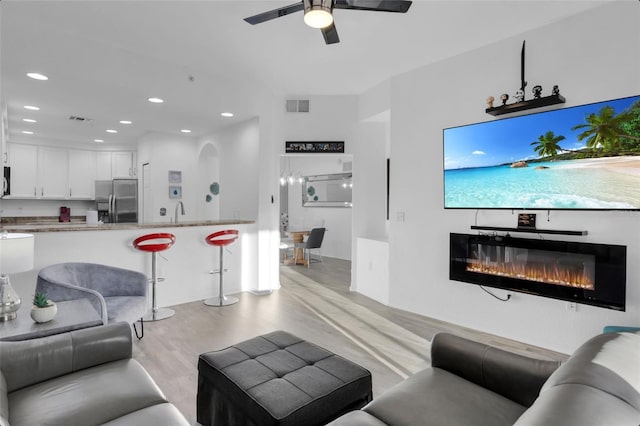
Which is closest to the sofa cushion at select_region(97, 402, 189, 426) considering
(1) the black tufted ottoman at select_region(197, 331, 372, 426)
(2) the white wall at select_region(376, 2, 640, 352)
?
(1) the black tufted ottoman at select_region(197, 331, 372, 426)

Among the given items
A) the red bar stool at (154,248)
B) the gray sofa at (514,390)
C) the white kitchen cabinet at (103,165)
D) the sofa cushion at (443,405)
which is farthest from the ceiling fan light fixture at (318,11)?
the white kitchen cabinet at (103,165)

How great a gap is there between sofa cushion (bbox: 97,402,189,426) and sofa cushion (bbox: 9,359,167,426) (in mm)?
46

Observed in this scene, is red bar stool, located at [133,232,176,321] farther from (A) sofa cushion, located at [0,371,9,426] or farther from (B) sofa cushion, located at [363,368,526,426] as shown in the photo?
(B) sofa cushion, located at [363,368,526,426]

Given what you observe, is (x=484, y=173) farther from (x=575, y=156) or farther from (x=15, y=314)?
(x=15, y=314)

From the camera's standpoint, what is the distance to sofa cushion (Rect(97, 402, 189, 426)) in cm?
142

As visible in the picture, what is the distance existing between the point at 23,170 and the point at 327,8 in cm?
781

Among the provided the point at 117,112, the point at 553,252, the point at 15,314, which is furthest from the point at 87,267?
the point at 553,252

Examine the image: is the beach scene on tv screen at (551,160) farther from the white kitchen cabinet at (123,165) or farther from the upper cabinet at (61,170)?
the upper cabinet at (61,170)

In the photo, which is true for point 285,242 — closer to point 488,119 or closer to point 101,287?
point 101,287

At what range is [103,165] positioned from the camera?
782 centimetres

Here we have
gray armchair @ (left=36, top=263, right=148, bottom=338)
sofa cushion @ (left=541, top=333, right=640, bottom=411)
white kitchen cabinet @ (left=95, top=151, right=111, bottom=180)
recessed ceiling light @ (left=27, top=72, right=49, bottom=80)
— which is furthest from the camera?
white kitchen cabinet @ (left=95, top=151, right=111, bottom=180)

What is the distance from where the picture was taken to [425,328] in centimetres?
371

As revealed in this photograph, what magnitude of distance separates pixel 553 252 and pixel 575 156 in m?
0.85

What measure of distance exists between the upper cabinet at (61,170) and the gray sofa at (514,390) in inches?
317
